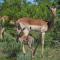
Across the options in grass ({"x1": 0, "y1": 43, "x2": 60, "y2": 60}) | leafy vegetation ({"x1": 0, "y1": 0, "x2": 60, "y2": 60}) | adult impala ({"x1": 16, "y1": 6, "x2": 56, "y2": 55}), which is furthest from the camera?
adult impala ({"x1": 16, "y1": 6, "x2": 56, "y2": 55})

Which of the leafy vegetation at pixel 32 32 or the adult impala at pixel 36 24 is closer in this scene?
the leafy vegetation at pixel 32 32

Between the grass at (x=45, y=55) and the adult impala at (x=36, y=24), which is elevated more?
the adult impala at (x=36, y=24)

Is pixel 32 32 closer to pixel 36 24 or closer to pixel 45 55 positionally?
pixel 36 24

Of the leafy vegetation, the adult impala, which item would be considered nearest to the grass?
the leafy vegetation

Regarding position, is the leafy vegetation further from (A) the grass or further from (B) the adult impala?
(B) the adult impala

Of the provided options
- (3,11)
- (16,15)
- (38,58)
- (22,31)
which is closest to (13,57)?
(38,58)

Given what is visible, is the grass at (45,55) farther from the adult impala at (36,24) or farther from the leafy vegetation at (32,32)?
the adult impala at (36,24)

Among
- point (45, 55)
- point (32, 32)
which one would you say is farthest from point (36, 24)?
point (45, 55)

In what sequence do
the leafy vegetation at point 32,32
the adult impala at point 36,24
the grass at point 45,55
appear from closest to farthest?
the grass at point 45,55
the leafy vegetation at point 32,32
the adult impala at point 36,24

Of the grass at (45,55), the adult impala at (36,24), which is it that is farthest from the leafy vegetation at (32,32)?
the adult impala at (36,24)

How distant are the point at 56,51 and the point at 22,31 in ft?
4.79

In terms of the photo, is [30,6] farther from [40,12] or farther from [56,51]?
[56,51]

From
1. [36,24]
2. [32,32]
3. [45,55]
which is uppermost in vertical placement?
[36,24]

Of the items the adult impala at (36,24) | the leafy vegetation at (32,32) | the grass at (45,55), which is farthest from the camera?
the adult impala at (36,24)
